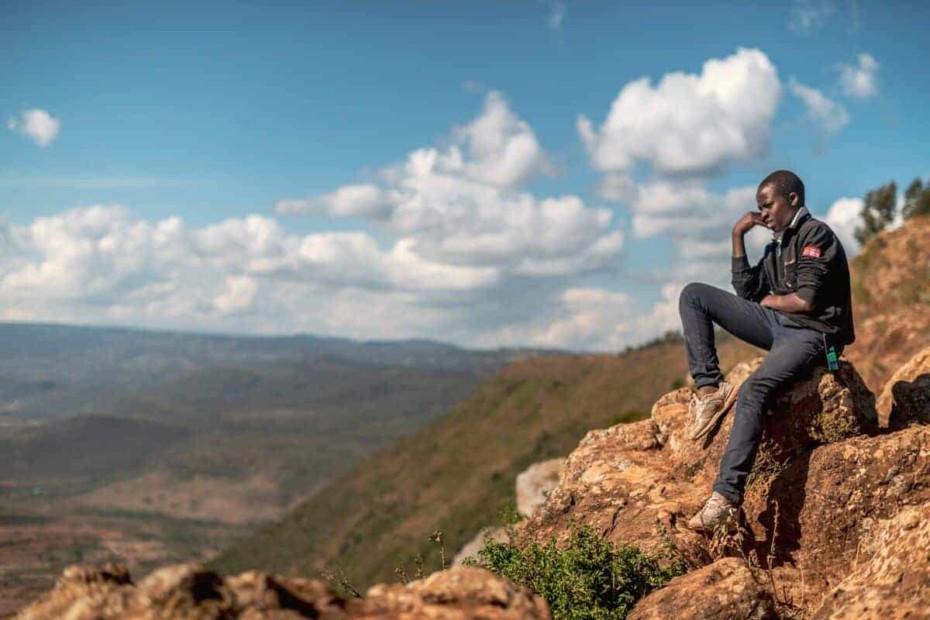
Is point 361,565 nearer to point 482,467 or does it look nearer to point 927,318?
point 482,467

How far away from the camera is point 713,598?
5.73 metres

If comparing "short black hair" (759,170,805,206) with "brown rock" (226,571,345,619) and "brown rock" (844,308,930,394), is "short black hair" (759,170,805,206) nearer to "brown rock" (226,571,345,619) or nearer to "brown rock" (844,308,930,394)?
"brown rock" (226,571,345,619)

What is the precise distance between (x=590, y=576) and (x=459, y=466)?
114m

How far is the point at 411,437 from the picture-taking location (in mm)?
141625

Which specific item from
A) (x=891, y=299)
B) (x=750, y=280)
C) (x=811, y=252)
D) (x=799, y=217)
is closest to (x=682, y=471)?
(x=750, y=280)

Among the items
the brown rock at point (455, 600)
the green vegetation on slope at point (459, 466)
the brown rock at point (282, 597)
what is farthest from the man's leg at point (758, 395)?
the green vegetation on slope at point (459, 466)

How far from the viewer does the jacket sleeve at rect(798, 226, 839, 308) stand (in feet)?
23.7

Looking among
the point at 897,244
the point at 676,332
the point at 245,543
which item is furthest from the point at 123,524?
the point at 897,244

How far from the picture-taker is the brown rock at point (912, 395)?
8984 millimetres

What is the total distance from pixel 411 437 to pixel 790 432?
13649cm

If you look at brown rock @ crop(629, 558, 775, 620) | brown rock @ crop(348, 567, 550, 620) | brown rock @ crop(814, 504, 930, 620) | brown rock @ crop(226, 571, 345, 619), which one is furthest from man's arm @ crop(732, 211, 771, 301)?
brown rock @ crop(226, 571, 345, 619)

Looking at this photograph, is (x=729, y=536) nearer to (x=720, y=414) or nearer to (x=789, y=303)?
(x=720, y=414)

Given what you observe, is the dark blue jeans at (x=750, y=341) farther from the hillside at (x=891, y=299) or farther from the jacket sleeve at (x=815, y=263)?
the hillside at (x=891, y=299)

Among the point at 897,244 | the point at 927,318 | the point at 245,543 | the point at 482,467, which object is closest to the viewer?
the point at 927,318
